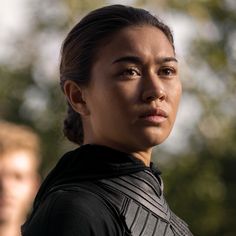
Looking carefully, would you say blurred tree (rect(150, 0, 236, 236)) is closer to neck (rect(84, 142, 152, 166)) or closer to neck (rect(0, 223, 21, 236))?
neck (rect(0, 223, 21, 236))

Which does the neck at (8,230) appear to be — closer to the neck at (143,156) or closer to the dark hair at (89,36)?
the dark hair at (89,36)

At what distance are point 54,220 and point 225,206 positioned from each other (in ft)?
46.1

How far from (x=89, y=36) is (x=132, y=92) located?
0.82 feet

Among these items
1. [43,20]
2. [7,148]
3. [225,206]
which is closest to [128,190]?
[7,148]

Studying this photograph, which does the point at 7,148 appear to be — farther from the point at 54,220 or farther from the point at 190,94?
the point at 190,94

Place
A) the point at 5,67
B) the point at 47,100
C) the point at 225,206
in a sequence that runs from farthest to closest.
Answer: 1. the point at 5,67
2. the point at 47,100
3. the point at 225,206

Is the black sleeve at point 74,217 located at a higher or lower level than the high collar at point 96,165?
lower

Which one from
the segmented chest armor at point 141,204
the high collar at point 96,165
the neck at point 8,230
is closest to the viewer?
the segmented chest armor at point 141,204

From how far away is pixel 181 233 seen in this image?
3.55 metres

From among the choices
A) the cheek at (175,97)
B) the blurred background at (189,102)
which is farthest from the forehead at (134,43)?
the blurred background at (189,102)

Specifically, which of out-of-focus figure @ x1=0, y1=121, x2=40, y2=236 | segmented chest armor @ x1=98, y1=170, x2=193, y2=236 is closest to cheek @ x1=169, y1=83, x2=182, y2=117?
segmented chest armor @ x1=98, y1=170, x2=193, y2=236

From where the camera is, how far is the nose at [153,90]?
338 cm

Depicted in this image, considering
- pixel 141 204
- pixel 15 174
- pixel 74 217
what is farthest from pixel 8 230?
pixel 74 217

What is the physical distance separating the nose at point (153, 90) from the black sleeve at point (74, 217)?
0.35m
